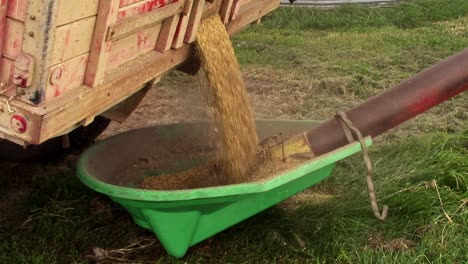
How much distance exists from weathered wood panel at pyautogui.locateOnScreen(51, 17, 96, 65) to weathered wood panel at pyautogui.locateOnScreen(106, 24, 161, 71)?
0.21 m

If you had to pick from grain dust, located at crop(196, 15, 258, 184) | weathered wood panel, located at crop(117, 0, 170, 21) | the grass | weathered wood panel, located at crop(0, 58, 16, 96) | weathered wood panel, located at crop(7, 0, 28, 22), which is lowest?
the grass

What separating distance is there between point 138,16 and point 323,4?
6.20m

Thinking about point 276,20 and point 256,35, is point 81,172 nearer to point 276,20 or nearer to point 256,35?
point 256,35

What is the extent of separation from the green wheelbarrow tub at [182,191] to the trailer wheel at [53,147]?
498 mm

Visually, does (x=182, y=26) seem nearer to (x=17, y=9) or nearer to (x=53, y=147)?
(x=17, y=9)

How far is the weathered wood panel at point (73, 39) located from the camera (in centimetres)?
241

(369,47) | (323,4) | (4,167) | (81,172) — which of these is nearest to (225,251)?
(81,172)

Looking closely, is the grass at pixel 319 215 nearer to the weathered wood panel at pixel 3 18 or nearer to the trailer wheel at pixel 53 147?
the trailer wheel at pixel 53 147

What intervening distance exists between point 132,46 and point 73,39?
498 millimetres

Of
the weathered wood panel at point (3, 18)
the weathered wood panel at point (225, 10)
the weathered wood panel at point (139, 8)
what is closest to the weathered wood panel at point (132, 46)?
the weathered wood panel at point (139, 8)

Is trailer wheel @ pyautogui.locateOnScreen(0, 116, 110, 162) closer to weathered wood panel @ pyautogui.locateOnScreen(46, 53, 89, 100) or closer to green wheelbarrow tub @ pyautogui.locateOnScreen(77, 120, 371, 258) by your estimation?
green wheelbarrow tub @ pyautogui.locateOnScreen(77, 120, 371, 258)

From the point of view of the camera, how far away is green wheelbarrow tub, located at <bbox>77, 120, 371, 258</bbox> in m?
3.00

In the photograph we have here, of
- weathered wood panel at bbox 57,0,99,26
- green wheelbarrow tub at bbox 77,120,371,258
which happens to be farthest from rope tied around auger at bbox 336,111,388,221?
weathered wood panel at bbox 57,0,99,26

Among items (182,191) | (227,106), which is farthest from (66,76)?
(227,106)
